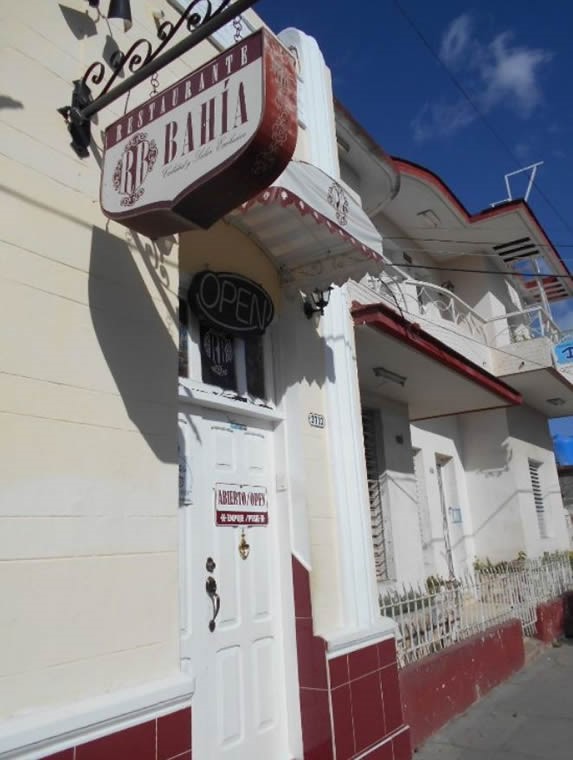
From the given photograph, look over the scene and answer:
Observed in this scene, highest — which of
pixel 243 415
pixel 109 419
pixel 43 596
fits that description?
pixel 243 415

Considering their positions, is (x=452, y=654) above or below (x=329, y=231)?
below

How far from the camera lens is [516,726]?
5.48 metres

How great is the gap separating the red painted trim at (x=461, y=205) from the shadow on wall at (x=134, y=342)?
7.54m

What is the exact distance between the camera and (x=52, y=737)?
7.85 feet

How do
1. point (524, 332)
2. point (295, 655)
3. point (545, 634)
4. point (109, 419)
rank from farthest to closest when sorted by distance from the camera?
point (524, 332)
point (545, 634)
point (295, 655)
point (109, 419)

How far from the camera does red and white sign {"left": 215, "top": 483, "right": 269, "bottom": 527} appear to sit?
4.11 meters

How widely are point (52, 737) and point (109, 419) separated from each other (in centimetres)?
135

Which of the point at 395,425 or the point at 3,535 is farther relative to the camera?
the point at 395,425

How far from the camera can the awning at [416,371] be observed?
256 inches

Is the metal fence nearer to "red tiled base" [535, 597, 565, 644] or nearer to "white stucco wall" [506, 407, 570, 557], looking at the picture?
"red tiled base" [535, 597, 565, 644]

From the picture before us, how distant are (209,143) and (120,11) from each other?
1.52 metres

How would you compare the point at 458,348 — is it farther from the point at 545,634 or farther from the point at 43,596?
the point at 43,596

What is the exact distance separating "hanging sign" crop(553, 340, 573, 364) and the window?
290cm

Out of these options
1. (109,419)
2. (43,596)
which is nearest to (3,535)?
(43,596)
